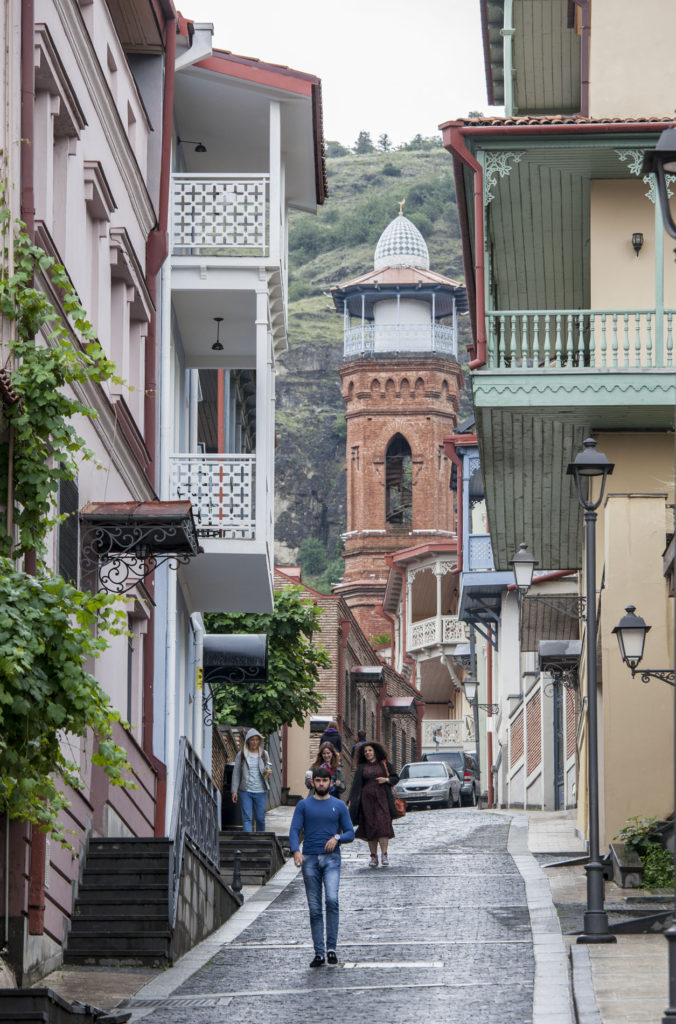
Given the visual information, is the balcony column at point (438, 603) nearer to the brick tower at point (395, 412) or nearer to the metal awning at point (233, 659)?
the brick tower at point (395, 412)

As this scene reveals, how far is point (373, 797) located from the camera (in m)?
20.9

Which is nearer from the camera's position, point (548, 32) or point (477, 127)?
point (477, 127)

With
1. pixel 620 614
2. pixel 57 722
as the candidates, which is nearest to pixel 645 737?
pixel 620 614

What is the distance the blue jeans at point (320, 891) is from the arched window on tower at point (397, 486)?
8300 centimetres

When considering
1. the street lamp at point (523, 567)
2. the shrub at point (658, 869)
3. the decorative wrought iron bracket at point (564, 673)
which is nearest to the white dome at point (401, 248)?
the decorative wrought iron bracket at point (564, 673)

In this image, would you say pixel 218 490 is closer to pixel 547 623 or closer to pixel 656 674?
pixel 656 674

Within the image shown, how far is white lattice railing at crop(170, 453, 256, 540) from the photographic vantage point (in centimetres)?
2050

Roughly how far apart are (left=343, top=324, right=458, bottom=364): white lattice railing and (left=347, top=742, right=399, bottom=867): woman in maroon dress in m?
77.4

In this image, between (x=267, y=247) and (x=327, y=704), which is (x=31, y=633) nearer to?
(x=267, y=247)

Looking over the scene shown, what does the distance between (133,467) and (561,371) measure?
180 inches

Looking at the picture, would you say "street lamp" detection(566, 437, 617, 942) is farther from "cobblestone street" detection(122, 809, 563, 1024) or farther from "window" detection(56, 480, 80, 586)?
"window" detection(56, 480, 80, 586)

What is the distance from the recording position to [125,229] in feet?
56.7

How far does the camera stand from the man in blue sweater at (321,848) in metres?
13.4

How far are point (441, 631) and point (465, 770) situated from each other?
20.5m
